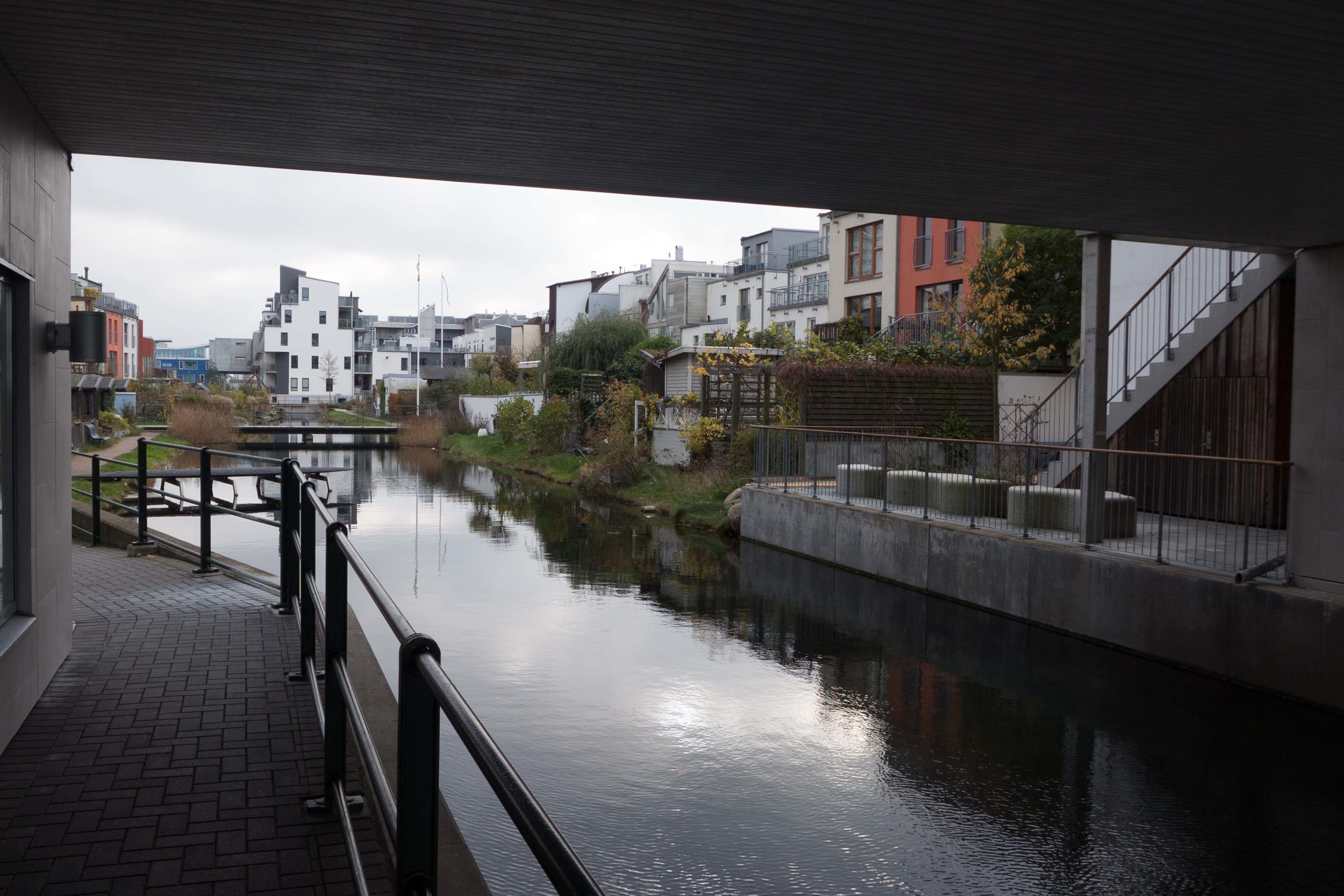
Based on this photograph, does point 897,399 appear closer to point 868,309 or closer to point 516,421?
point 868,309

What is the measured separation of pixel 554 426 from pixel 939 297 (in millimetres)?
12258

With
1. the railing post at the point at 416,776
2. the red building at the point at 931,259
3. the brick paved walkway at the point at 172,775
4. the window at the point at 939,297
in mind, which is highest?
the red building at the point at 931,259

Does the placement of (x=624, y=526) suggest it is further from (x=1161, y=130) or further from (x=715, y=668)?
(x=1161, y=130)

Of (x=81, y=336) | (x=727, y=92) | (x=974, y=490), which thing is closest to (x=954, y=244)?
(x=974, y=490)

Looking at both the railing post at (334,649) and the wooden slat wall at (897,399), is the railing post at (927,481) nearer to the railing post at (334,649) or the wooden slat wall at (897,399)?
the wooden slat wall at (897,399)

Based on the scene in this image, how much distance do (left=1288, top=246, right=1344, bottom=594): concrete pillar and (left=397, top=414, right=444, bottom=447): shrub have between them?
117 ft

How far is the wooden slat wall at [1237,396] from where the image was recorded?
13.8 meters

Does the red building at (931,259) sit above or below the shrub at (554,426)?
above

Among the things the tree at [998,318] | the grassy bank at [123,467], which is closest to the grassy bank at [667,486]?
the tree at [998,318]

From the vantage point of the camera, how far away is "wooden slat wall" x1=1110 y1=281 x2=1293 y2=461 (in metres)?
13.8

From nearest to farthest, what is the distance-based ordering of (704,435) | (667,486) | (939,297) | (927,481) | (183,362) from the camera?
(927,481), (667,486), (704,435), (939,297), (183,362)

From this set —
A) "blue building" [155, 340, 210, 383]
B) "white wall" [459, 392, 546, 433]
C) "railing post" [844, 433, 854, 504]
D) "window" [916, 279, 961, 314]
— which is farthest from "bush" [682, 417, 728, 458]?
"blue building" [155, 340, 210, 383]

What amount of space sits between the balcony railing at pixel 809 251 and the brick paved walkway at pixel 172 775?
4069cm

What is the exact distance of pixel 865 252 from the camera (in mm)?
34969
